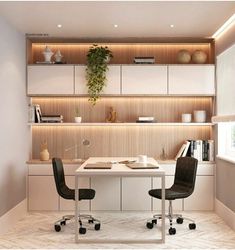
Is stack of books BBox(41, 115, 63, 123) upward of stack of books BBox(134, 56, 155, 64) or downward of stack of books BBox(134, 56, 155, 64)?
downward

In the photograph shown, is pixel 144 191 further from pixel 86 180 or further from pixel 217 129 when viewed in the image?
pixel 217 129

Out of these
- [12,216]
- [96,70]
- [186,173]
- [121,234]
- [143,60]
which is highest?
[143,60]

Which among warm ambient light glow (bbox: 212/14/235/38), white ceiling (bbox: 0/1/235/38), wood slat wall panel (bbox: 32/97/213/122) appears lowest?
wood slat wall panel (bbox: 32/97/213/122)

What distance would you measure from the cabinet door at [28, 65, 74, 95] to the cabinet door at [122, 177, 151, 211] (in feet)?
5.79

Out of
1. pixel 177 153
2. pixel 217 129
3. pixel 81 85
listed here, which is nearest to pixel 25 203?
pixel 81 85

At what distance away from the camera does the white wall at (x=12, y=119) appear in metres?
5.61

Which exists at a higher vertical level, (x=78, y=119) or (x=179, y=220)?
(x=78, y=119)

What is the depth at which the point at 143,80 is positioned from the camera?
6859 millimetres

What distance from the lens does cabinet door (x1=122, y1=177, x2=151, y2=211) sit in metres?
6.77

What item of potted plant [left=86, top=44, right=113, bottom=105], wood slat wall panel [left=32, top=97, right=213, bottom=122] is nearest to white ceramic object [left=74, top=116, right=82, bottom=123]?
wood slat wall panel [left=32, top=97, right=213, bottom=122]

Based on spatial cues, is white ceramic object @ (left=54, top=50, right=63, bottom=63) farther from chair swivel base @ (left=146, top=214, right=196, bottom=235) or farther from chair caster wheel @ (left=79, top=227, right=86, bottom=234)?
chair swivel base @ (left=146, top=214, right=196, bottom=235)

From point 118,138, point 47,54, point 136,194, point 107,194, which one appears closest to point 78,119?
point 118,138

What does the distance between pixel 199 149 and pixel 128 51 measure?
2037 mm

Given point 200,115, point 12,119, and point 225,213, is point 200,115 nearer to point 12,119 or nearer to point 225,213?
point 225,213
